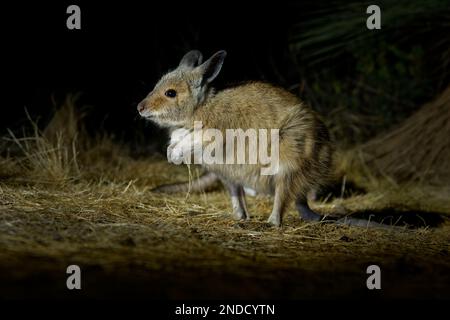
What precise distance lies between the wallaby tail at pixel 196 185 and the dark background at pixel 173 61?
1.87m

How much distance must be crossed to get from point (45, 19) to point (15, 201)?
488 centimetres

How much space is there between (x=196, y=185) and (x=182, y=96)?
1386mm

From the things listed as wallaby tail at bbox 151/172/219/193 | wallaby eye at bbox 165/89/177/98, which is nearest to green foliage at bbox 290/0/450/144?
wallaby tail at bbox 151/172/219/193

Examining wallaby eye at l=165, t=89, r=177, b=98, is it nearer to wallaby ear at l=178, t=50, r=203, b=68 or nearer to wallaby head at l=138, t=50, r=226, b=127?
wallaby head at l=138, t=50, r=226, b=127

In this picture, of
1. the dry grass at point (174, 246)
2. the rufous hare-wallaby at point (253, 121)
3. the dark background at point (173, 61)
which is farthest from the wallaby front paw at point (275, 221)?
the dark background at point (173, 61)

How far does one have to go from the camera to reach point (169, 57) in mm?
9055

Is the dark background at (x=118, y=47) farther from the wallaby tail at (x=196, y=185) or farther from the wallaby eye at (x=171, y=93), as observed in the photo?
the wallaby eye at (x=171, y=93)

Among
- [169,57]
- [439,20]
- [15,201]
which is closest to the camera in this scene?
[15,201]

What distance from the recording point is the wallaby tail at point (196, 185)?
5906 mm

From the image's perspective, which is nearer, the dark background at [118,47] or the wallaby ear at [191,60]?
the wallaby ear at [191,60]

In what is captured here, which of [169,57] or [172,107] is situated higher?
[169,57]
